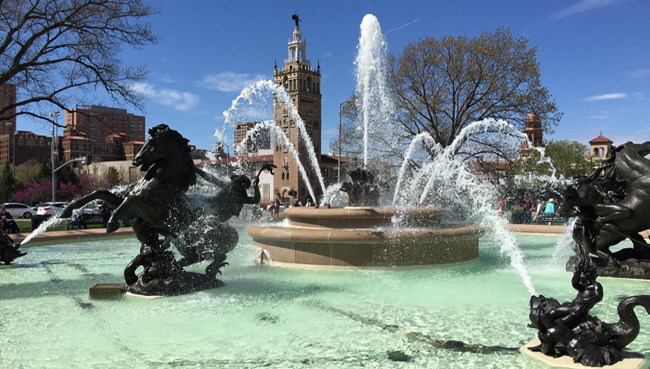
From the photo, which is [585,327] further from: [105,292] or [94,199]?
[94,199]

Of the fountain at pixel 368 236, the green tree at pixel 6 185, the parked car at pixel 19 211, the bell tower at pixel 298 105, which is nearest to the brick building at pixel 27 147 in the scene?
the bell tower at pixel 298 105

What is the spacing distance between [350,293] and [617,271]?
4.84 metres

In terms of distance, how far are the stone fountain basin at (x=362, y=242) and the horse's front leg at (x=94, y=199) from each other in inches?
119

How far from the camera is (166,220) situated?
6.89 meters

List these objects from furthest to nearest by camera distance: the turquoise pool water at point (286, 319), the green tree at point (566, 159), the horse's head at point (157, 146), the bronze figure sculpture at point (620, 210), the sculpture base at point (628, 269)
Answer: the green tree at point (566, 159) < the sculpture base at point (628, 269) < the bronze figure sculpture at point (620, 210) < the horse's head at point (157, 146) < the turquoise pool water at point (286, 319)

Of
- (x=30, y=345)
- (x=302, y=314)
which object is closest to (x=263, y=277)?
(x=302, y=314)

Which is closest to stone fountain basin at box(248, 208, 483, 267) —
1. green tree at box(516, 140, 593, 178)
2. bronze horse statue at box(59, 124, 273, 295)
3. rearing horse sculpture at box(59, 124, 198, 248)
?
bronze horse statue at box(59, 124, 273, 295)

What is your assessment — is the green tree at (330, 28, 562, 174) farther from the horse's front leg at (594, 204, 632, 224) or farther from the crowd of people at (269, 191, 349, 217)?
the horse's front leg at (594, 204, 632, 224)

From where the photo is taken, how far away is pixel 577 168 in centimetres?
5831

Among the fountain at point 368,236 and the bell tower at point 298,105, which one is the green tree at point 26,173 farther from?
the fountain at point 368,236

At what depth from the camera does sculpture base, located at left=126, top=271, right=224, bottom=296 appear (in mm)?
6590

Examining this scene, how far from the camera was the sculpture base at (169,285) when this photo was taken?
659cm

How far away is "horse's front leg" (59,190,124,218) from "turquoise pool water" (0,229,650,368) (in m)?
1.21

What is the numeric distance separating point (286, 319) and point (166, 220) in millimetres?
2579
